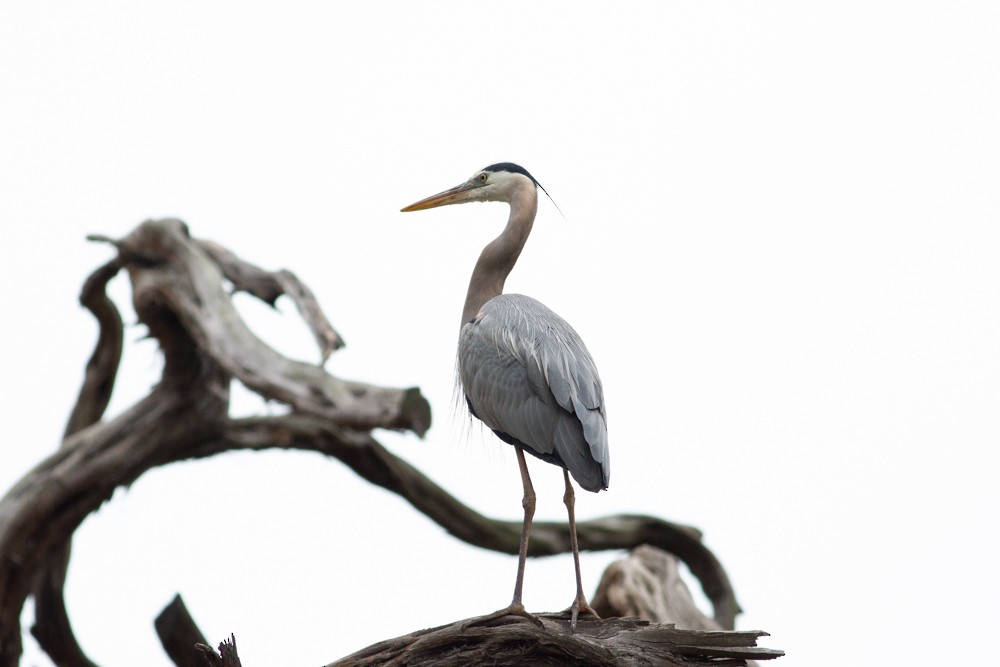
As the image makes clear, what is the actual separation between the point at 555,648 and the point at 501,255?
2.01 metres

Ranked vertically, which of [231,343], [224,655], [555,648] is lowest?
[555,648]

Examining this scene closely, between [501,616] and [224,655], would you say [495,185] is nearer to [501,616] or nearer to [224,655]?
[501,616]

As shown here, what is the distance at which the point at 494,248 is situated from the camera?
5.61m

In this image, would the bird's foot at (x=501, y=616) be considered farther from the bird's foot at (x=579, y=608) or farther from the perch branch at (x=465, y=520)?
the perch branch at (x=465, y=520)

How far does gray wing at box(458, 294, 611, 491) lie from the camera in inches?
181

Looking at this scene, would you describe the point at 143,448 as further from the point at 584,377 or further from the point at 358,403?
the point at 584,377

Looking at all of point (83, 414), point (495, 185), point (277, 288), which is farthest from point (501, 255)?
point (83, 414)

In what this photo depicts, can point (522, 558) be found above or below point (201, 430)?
below

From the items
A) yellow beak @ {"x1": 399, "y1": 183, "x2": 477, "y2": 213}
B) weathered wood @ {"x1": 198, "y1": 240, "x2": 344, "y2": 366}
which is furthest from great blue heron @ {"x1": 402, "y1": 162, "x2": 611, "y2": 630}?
weathered wood @ {"x1": 198, "y1": 240, "x2": 344, "y2": 366}

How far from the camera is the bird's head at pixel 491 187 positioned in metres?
5.73

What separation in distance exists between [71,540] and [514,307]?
420 centimetres

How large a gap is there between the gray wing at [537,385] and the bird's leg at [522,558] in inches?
9.5

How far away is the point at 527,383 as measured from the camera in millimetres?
4879

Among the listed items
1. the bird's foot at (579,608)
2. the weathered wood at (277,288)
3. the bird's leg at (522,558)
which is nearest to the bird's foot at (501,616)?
the bird's leg at (522,558)
